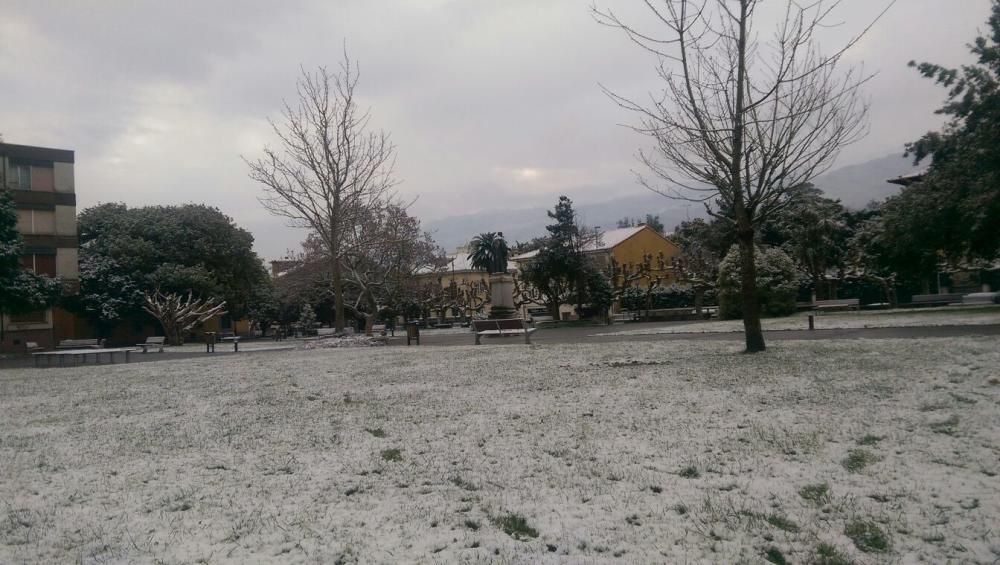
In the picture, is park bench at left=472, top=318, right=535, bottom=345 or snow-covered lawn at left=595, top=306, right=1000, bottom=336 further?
park bench at left=472, top=318, right=535, bottom=345

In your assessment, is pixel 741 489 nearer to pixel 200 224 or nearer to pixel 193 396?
pixel 193 396

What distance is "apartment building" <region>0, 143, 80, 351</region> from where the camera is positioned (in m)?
32.6

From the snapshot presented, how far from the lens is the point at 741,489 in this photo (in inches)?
174

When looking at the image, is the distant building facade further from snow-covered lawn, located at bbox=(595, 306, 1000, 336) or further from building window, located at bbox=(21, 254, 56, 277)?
building window, located at bbox=(21, 254, 56, 277)

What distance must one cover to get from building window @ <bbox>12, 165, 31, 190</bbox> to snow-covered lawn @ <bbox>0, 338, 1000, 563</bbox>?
98.3 feet

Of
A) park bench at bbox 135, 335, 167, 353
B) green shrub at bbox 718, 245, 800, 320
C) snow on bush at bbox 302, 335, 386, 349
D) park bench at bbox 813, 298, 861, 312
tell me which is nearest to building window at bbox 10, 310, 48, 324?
park bench at bbox 135, 335, 167, 353

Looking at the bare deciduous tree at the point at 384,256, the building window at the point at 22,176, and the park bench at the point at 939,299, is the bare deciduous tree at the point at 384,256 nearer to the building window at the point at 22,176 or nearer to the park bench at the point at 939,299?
the building window at the point at 22,176

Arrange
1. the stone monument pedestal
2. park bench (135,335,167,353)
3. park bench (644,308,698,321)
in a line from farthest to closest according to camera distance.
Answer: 1. park bench (644,308,698,321)
2. the stone monument pedestal
3. park bench (135,335,167,353)

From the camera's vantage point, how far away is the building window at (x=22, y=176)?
33.0 meters

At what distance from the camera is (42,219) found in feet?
110

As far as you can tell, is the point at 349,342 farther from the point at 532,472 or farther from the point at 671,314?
the point at 671,314

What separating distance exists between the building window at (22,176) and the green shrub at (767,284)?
35.4m

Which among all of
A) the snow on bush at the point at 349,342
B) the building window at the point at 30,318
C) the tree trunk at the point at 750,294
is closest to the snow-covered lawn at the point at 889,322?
the tree trunk at the point at 750,294

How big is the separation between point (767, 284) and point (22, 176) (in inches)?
1480
